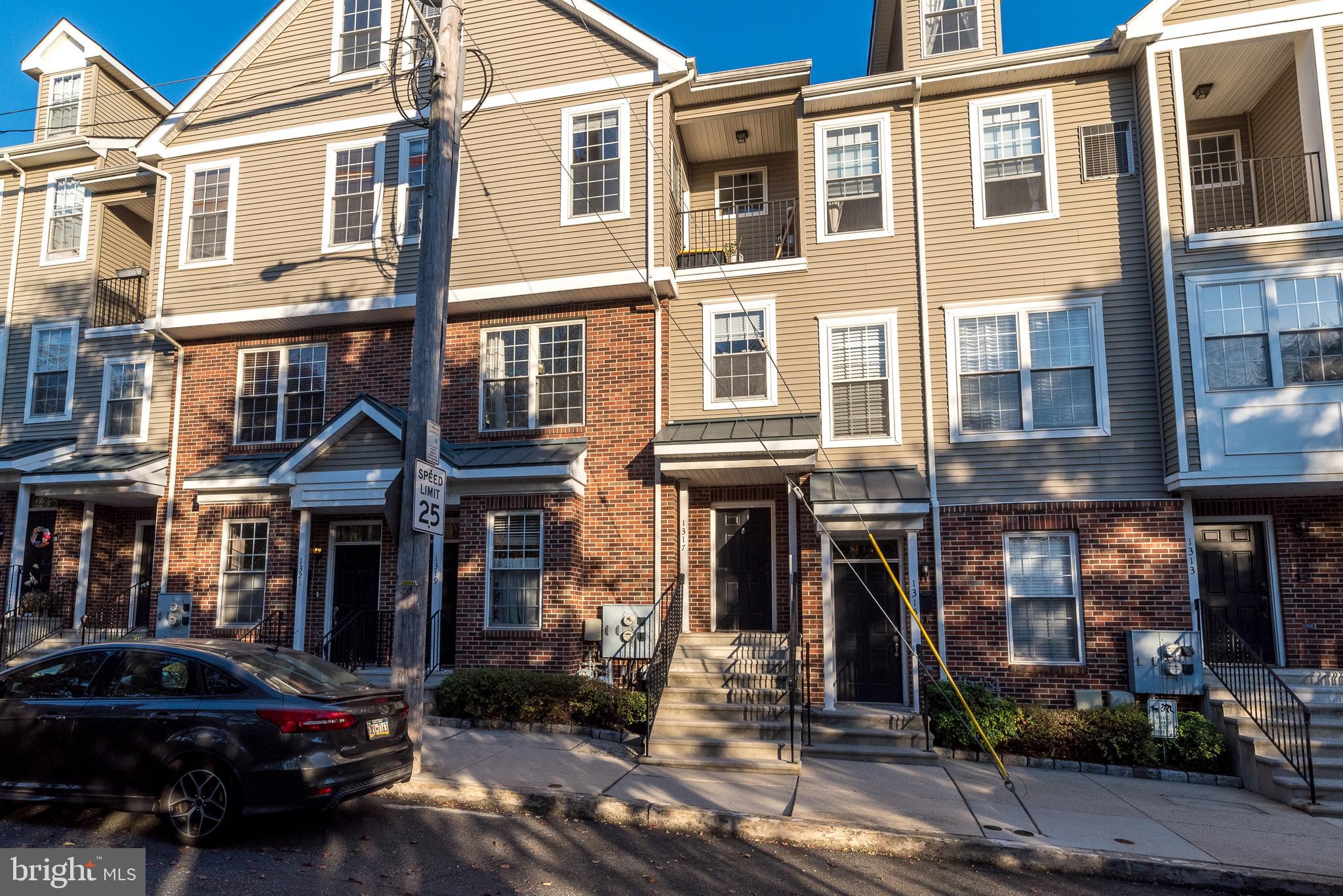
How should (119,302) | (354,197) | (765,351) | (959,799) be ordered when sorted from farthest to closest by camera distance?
1. (119,302)
2. (354,197)
3. (765,351)
4. (959,799)

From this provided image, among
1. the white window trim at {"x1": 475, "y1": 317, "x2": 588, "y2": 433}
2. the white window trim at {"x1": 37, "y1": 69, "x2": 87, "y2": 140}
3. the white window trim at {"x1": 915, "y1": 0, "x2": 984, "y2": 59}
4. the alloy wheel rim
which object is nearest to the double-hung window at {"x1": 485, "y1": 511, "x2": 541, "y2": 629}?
the white window trim at {"x1": 475, "y1": 317, "x2": 588, "y2": 433}

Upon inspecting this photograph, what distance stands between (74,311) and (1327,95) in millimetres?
21756

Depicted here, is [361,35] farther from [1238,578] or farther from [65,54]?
[1238,578]

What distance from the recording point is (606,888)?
6223 mm

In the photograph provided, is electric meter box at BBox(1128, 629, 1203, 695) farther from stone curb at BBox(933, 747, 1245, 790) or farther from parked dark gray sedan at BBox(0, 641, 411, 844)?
parked dark gray sedan at BBox(0, 641, 411, 844)

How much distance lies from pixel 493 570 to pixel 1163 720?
9289 millimetres

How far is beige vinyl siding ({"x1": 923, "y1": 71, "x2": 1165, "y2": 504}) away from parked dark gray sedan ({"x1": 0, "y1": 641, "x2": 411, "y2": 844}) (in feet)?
29.4

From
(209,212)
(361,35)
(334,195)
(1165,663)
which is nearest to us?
(1165,663)

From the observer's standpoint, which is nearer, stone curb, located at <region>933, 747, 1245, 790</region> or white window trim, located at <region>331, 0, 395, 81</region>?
stone curb, located at <region>933, 747, 1245, 790</region>

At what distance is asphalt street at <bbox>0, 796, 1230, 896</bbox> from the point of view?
6129 millimetres

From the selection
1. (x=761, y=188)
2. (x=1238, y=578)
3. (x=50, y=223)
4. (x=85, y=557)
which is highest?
(x=50, y=223)

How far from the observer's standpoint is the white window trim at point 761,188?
51.3 feet

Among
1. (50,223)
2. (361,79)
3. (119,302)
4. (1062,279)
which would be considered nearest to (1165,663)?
(1062,279)

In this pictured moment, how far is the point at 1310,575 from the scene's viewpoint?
11.9 metres
